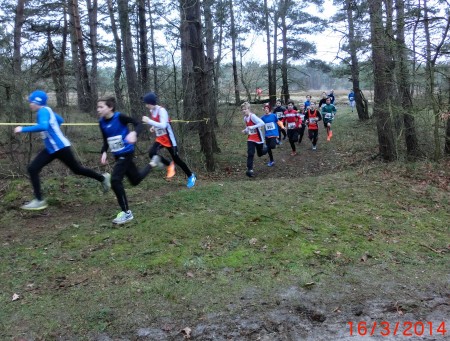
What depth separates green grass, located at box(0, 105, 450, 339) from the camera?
14.7 ft

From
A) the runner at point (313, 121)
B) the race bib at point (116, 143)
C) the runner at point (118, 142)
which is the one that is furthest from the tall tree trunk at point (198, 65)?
the runner at point (313, 121)

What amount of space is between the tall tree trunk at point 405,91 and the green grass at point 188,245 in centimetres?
273

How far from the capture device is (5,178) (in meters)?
9.03

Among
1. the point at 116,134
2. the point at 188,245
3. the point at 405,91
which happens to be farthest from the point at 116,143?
the point at 405,91

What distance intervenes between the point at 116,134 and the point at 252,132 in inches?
208

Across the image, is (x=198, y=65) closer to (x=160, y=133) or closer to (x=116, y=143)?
(x=160, y=133)

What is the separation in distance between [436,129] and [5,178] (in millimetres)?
10691

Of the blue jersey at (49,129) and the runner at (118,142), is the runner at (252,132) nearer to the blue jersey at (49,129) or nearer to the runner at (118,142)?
the runner at (118,142)

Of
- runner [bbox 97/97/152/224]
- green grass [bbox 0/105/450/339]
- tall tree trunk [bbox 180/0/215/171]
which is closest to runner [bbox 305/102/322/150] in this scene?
tall tree trunk [bbox 180/0/215/171]

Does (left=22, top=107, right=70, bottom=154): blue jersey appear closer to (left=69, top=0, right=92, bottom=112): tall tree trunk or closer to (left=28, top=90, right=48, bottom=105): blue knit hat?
(left=28, top=90, right=48, bottom=105): blue knit hat

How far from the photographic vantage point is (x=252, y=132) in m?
11.1

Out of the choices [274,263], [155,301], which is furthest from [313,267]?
[155,301]

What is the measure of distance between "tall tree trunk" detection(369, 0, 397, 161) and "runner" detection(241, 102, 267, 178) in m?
3.31

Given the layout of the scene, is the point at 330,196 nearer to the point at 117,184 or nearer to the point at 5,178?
the point at 117,184
